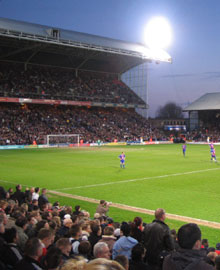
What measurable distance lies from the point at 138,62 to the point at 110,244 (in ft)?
223

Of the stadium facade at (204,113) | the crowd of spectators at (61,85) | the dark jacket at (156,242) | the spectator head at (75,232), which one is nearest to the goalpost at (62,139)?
the crowd of spectators at (61,85)

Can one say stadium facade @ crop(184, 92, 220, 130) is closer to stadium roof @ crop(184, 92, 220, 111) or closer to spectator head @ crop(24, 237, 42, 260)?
stadium roof @ crop(184, 92, 220, 111)

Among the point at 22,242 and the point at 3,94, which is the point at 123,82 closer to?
the point at 3,94

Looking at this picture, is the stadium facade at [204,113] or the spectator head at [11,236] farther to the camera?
the stadium facade at [204,113]

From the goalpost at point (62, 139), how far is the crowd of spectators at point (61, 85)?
9358mm

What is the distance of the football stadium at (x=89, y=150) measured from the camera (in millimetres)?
8773

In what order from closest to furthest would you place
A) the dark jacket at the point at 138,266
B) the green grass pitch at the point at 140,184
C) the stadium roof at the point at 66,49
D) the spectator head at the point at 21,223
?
the dark jacket at the point at 138,266 → the spectator head at the point at 21,223 → the green grass pitch at the point at 140,184 → the stadium roof at the point at 66,49

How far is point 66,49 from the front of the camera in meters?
59.2

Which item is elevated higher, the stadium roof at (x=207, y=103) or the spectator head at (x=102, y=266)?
the stadium roof at (x=207, y=103)

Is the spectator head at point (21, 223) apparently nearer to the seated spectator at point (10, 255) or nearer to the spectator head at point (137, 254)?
the seated spectator at point (10, 255)

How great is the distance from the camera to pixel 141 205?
1450 centimetres

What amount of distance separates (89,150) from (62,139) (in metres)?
11.7

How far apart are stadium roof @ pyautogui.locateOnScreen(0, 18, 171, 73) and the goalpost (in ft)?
50.1

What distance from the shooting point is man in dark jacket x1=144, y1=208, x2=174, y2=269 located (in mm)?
5793
